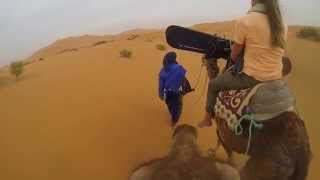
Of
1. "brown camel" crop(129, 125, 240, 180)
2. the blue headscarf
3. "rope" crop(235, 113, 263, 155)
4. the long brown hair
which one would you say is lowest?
"brown camel" crop(129, 125, 240, 180)

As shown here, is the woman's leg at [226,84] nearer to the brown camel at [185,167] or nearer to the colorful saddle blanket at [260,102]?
the colorful saddle blanket at [260,102]

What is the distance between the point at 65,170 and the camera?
757 cm

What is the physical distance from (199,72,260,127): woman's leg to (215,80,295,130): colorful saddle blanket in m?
0.05

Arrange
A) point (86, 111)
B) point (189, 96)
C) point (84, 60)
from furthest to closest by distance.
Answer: point (84, 60)
point (189, 96)
point (86, 111)

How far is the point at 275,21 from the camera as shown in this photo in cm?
505

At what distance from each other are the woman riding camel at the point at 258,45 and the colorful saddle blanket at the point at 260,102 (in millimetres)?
72

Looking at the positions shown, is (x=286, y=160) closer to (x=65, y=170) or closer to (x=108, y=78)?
(x=65, y=170)

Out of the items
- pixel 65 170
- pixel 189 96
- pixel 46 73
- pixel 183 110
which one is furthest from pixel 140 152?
pixel 46 73

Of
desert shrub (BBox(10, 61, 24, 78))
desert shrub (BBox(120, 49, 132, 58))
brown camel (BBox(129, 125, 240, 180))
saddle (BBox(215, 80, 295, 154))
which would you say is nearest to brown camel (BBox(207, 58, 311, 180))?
saddle (BBox(215, 80, 295, 154))

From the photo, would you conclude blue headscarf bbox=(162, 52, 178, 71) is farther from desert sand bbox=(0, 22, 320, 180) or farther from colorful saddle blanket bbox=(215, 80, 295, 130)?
colorful saddle blanket bbox=(215, 80, 295, 130)

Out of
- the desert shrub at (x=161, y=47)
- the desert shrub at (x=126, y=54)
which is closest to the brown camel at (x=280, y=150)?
the desert shrub at (x=126, y=54)

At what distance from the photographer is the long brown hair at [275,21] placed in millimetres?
5027

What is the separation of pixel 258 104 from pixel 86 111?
4.38 metres

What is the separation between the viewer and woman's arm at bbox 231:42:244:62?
537 centimetres
